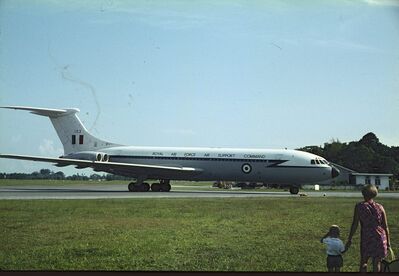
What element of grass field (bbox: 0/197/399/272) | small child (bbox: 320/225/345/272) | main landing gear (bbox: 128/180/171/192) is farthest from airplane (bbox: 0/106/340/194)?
small child (bbox: 320/225/345/272)

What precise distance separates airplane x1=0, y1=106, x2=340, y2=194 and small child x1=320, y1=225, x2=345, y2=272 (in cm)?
1640

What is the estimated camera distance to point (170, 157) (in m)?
23.9

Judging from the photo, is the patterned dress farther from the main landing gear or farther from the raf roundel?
the main landing gear

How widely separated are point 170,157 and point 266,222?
15089 millimetres

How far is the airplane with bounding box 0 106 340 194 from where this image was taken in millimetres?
22484

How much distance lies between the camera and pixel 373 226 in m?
5.04

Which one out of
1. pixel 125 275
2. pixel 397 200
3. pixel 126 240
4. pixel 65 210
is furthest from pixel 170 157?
pixel 125 275

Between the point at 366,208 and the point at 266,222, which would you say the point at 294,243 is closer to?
the point at 266,222

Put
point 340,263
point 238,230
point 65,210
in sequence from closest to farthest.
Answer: point 340,263, point 238,230, point 65,210

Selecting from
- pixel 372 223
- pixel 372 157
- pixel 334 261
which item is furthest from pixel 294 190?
pixel 372 223

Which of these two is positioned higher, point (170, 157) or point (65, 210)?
point (170, 157)

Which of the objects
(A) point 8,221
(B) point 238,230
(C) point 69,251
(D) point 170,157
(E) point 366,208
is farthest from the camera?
(D) point 170,157

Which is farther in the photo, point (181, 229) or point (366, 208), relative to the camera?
point (181, 229)

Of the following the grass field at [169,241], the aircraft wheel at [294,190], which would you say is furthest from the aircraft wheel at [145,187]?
the grass field at [169,241]
